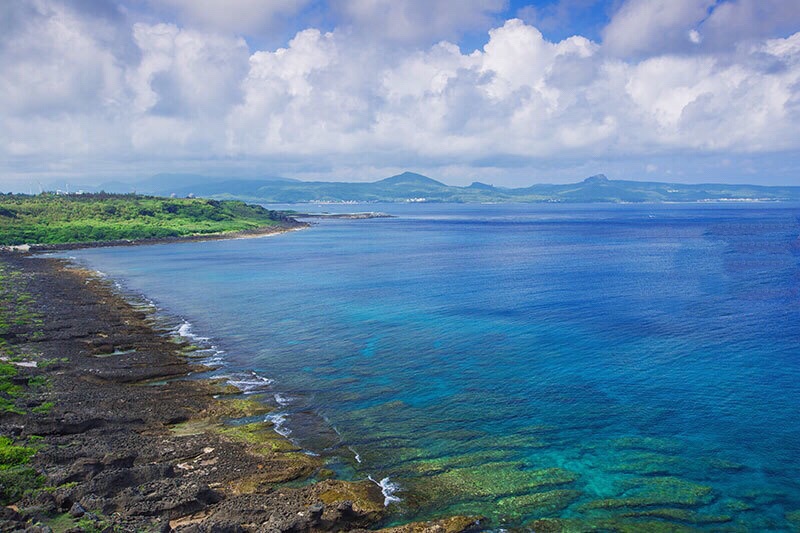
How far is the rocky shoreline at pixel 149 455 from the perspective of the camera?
23766 mm

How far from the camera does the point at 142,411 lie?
36031 millimetres

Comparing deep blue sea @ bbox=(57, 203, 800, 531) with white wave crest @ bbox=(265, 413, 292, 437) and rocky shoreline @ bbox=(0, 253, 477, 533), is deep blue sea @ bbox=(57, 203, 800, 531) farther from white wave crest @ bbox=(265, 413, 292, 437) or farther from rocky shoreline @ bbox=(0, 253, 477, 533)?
rocky shoreline @ bbox=(0, 253, 477, 533)

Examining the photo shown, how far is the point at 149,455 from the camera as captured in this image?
29531mm

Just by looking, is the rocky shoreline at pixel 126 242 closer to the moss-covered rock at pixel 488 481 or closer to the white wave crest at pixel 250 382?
the white wave crest at pixel 250 382

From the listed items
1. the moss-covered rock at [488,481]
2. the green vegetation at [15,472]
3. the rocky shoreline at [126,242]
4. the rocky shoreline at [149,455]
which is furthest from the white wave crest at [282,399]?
the rocky shoreline at [126,242]

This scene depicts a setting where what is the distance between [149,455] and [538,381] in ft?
89.9

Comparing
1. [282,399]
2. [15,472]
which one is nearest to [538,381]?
[282,399]

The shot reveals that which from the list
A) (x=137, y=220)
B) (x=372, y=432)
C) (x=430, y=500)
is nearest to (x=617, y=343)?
(x=372, y=432)

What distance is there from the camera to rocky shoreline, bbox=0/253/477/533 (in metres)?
23.8

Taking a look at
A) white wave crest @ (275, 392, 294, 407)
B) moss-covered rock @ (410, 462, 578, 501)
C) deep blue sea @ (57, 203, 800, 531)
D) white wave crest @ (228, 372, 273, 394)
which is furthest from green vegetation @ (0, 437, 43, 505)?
moss-covered rock @ (410, 462, 578, 501)

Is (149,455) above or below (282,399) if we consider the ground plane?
above

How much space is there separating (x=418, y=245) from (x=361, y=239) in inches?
1139

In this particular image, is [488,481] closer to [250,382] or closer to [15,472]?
[250,382]

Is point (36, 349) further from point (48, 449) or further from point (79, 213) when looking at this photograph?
point (79, 213)
